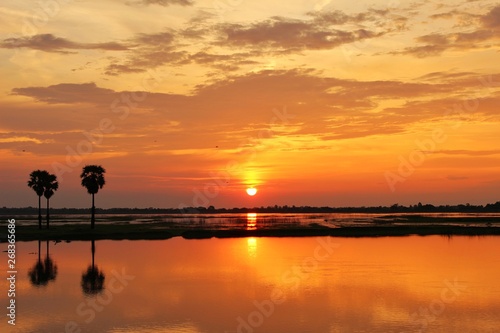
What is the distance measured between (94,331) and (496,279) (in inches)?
1241

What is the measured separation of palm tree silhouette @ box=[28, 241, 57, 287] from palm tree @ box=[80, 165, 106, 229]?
45721 millimetres

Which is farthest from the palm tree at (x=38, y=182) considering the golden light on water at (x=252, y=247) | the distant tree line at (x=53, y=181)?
the golden light on water at (x=252, y=247)

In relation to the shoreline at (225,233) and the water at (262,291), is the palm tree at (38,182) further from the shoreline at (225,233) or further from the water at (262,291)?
the water at (262,291)

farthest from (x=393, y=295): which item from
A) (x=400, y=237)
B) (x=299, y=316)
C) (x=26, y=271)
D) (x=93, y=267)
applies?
(x=400, y=237)

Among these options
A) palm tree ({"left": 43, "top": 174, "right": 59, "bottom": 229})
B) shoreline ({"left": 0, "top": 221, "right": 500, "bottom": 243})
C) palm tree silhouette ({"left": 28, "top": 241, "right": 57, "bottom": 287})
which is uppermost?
palm tree ({"left": 43, "top": 174, "right": 59, "bottom": 229})

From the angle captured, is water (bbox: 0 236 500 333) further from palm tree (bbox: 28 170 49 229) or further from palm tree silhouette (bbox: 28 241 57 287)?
palm tree (bbox: 28 170 49 229)

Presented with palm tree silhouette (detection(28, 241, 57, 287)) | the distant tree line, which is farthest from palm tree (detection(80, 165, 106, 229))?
palm tree silhouette (detection(28, 241, 57, 287))

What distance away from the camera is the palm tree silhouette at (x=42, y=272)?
44688 millimetres

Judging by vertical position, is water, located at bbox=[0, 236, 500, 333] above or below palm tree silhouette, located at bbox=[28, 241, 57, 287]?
below

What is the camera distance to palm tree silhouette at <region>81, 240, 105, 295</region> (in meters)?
40.2

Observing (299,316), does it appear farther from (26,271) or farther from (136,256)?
(136,256)

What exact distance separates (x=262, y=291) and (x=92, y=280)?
1526 centimetres

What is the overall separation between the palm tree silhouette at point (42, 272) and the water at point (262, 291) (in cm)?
9

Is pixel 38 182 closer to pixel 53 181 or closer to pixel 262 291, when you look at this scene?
pixel 53 181
